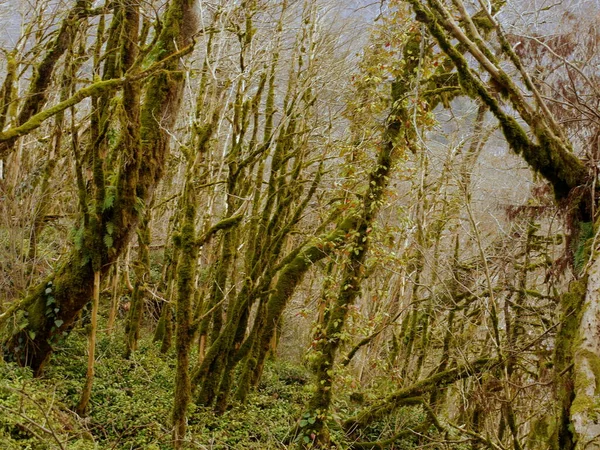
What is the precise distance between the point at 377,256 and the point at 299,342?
11377 mm

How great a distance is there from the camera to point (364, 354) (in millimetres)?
10344

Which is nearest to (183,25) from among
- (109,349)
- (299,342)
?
(109,349)

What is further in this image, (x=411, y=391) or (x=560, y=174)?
(x=411, y=391)

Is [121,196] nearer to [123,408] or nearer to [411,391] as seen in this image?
[123,408]

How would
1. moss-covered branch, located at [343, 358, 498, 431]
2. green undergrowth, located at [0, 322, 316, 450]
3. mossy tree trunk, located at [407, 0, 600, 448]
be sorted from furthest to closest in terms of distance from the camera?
moss-covered branch, located at [343, 358, 498, 431]
green undergrowth, located at [0, 322, 316, 450]
mossy tree trunk, located at [407, 0, 600, 448]

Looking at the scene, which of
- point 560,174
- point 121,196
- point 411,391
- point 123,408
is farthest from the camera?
point 123,408

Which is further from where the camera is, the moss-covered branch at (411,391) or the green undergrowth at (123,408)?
the moss-covered branch at (411,391)

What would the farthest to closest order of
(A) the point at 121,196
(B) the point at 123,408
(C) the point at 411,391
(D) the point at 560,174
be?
1. (B) the point at 123,408
2. (C) the point at 411,391
3. (A) the point at 121,196
4. (D) the point at 560,174

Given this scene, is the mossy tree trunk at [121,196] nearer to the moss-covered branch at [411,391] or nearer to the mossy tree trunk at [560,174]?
the mossy tree trunk at [560,174]

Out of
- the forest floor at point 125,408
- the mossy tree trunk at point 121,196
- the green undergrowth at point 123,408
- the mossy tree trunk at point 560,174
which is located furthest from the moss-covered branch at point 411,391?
the mossy tree trunk at point 121,196

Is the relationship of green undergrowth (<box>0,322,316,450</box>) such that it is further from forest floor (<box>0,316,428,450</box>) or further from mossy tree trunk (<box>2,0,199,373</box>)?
mossy tree trunk (<box>2,0,199,373</box>)

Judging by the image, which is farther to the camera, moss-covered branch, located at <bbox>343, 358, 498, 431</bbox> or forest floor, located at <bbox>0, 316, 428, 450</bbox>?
moss-covered branch, located at <bbox>343, 358, 498, 431</bbox>

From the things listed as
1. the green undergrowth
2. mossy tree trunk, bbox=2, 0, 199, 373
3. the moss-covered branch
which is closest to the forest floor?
the green undergrowth

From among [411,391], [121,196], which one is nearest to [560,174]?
[411,391]
